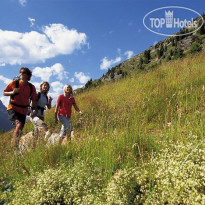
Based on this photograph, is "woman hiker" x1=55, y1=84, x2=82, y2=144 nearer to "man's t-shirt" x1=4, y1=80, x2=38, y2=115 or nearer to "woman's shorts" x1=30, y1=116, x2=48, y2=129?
"woman's shorts" x1=30, y1=116, x2=48, y2=129

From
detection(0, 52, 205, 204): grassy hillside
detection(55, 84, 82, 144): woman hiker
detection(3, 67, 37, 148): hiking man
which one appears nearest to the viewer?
detection(0, 52, 205, 204): grassy hillside

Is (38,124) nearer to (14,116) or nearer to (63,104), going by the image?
(14,116)

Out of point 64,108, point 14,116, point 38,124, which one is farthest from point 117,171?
point 64,108

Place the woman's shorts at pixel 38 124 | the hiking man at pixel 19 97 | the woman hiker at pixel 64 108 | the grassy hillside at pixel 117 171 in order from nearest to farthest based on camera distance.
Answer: the grassy hillside at pixel 117 171 → the hiking man at pixel 19 97 → the woman's shorts at pixel 38 124 → the woman hiker at pixel 64 108

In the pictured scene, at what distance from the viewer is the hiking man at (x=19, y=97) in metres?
4.58

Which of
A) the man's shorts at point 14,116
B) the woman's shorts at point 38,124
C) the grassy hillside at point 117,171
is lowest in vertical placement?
the grassy hillside at point 117,171

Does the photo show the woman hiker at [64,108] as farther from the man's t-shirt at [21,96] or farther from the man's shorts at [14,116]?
the man's shorts at [14,116]

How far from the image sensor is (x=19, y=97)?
15.3 ft

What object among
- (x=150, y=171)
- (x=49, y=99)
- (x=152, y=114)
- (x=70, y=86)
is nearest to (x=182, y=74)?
(x=152, y=114)

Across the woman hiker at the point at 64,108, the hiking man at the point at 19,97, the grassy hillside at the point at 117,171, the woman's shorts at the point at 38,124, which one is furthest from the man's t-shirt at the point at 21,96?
the grassy hillside at the point at 117,171

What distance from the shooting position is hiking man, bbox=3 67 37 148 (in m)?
4.58

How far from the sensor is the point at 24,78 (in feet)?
15.7

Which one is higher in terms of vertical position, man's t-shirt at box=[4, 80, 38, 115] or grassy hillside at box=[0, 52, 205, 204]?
man's t-shirt at box=[4, 80, 38, 115]

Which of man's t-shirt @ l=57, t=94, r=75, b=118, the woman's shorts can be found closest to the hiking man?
the woman's shorts
